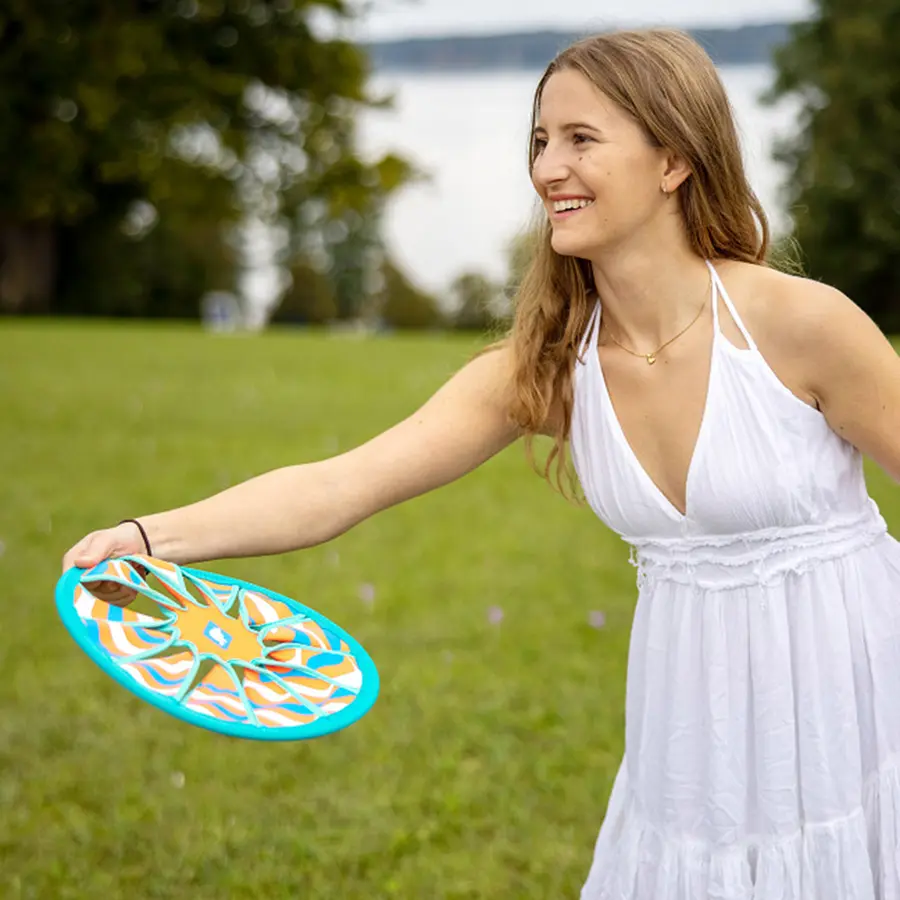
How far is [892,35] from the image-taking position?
27.7 metres

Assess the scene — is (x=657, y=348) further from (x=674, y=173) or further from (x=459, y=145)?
(x=459, y=145)

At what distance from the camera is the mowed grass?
358cm

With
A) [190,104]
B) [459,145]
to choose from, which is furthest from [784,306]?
[459,145]

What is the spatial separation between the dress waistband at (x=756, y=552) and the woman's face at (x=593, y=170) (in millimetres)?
530

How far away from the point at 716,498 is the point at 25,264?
3159 centimetres

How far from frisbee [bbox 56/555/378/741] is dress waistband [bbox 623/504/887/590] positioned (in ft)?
1.86

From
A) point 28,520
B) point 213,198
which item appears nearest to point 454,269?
point 213,198

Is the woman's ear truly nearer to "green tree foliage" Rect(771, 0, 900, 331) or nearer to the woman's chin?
the woman's chin

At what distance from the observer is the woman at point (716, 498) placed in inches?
84.4

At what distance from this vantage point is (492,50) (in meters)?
16.7

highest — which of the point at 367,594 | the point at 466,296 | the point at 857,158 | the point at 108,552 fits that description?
the point at 108,552

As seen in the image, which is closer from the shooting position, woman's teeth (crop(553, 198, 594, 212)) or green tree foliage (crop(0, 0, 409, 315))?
woman's teeth (crop(553, 198, 594, 212))

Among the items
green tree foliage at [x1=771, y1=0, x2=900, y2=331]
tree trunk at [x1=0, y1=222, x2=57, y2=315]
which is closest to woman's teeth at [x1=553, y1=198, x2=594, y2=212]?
green tree foliage at [x1=771, y1=0, x2=900, y2=331]

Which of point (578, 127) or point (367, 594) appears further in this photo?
point (367, 594)
